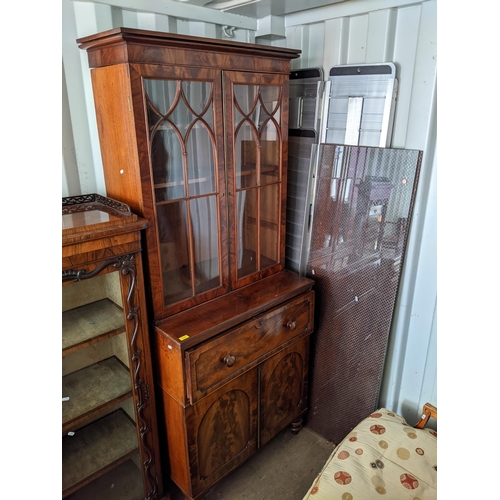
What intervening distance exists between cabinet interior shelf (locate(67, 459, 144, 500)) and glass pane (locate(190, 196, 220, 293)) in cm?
85

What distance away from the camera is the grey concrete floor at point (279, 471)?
1776mm

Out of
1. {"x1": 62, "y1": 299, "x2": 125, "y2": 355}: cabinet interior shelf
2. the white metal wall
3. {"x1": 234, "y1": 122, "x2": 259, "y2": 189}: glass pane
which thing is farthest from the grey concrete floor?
{"x1": 234, "y1": 122, "x2": 259, "y2": 189}: glass pane

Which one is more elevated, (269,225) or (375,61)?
(375,61)

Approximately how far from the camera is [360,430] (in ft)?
5.45

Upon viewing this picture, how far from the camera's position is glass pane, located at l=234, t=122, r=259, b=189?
5.07 ft

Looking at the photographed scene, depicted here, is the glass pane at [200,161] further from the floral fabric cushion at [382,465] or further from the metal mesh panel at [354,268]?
the floral fabric cushion at [382,465]

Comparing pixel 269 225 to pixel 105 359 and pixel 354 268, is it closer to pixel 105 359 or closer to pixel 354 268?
pixel 354 268

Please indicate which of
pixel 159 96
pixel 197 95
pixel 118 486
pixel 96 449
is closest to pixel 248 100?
pixel 197 95

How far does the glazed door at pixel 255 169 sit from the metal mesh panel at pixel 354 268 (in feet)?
0.66

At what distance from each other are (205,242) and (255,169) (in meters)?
0.39

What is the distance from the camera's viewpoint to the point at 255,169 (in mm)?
1650

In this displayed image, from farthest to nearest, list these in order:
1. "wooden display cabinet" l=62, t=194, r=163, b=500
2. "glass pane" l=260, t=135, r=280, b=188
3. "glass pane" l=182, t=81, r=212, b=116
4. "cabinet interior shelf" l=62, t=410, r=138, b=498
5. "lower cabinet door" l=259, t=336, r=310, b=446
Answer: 1. "lower cabinet door" l=259, t=336, r=310, b=446
2. "glass pane" l=260, t=135, r=280, b=188
3. "cabinet interior shelf" l=62, t=410, r=138, b=498
4. "glass pane" l=182, t=81, r=212, b=116
5. "wooden display cabinet" l=62, t=194, r=163, b=500

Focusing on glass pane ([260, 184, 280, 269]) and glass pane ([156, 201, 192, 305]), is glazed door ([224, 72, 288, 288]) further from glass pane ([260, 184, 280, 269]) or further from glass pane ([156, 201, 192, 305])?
glass pane ([156, 201, 192, 305])

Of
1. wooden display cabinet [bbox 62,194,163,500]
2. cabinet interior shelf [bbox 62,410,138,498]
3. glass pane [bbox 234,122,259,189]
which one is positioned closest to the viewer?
wooden display cabinet [bbox 62,194,163,500]
